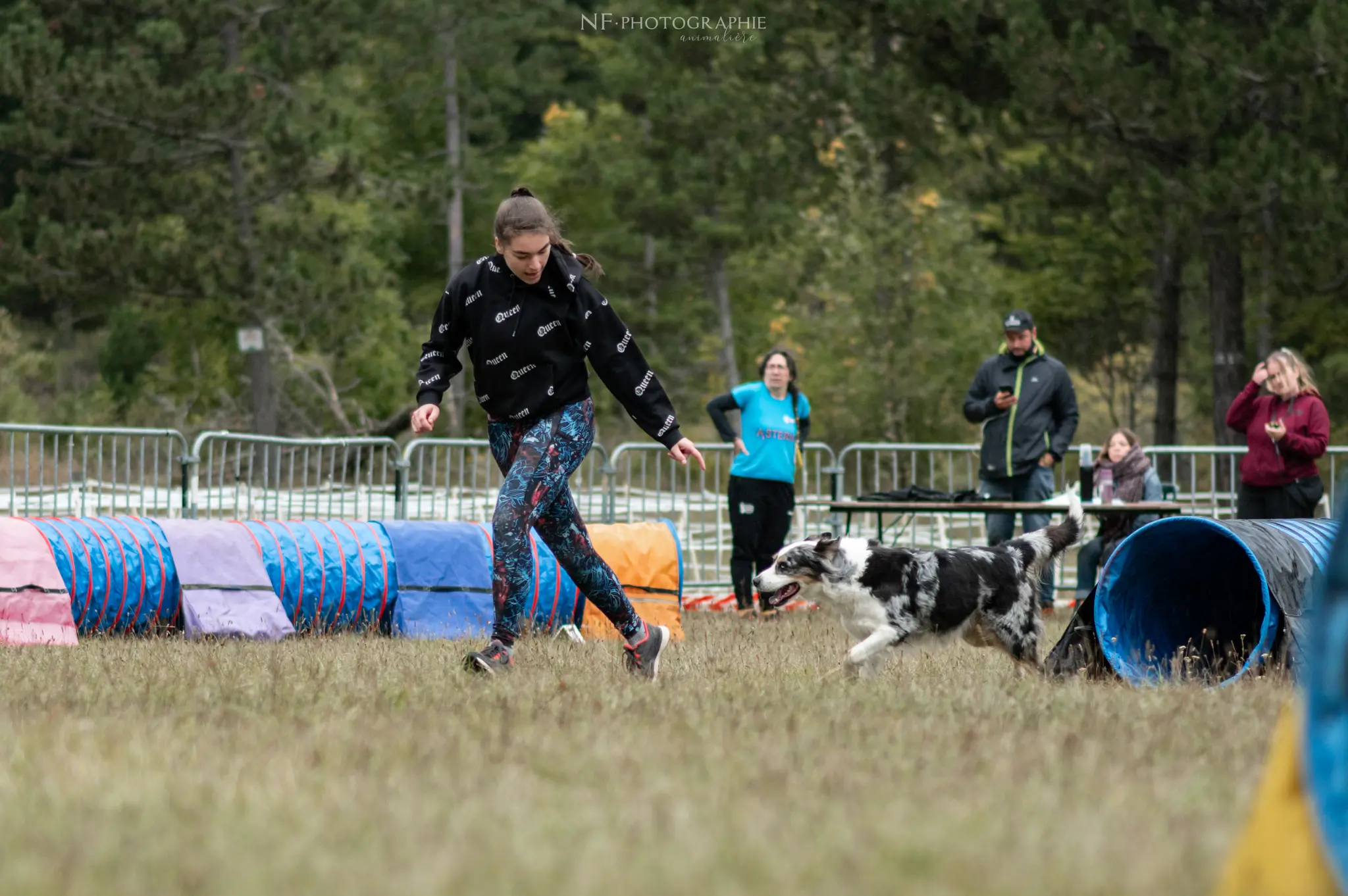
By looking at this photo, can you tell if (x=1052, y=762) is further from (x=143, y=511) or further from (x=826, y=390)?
(x=826, y=390)

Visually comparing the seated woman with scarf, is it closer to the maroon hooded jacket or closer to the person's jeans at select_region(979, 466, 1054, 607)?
the person's jeans at select_region(979, 466, 1054, 607)

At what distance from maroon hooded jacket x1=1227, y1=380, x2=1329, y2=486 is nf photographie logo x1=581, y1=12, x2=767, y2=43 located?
16798 millimetres

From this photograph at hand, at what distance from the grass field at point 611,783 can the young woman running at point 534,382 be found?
385 mm

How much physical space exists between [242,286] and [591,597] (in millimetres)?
20143

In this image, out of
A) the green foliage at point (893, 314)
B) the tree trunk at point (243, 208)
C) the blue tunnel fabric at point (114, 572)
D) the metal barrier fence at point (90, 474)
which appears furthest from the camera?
the tree trunk at point (243, 208)

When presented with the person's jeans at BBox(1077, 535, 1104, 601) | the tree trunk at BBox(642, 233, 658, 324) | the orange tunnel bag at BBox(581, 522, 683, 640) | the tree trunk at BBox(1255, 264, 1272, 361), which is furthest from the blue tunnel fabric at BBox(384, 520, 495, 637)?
the tree trunk at BBox(642, 233, 658, 324)

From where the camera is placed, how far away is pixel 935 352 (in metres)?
25.1

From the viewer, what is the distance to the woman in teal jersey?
12109 mm

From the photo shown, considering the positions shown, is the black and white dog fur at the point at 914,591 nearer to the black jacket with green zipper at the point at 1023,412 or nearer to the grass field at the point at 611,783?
the grass field at the point at 611,783

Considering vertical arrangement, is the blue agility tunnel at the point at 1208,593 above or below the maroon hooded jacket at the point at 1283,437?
below

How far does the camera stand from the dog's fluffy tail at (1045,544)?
7641 mm

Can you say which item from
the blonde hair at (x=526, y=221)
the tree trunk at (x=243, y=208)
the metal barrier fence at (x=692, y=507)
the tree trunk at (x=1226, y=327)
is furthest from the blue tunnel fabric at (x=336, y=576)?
the tree trunk at (x=243, y=208)

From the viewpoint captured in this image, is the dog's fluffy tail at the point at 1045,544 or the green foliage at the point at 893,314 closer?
the dog's fluffy tail at the point at 1045,544

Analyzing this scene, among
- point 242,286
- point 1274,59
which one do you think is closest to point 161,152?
point 242,286
